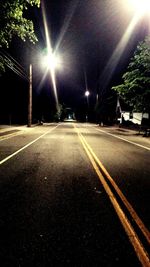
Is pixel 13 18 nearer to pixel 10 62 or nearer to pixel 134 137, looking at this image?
pixel 10 62

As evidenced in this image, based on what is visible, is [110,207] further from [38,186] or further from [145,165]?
[145,165]

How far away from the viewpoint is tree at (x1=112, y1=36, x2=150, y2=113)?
79.5ft

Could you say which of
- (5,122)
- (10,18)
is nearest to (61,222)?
(10,18)

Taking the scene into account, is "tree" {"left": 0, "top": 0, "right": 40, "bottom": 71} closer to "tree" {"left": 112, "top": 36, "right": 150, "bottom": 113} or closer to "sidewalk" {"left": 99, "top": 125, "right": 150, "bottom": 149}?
"sidewalk" {"left": 99, "top": 125, "right": 150, "bottom": 149}

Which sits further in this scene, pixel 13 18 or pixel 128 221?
pixel 13 18

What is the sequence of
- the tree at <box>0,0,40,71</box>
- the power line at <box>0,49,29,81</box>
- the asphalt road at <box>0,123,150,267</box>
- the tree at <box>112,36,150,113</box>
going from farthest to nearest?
the tree at <box>112,36,150,113</box>
the power line at <box>0,49,29,81</box>
the tree at <box>0,0,40,71</box>
the asphalt road at <box>0,123,150,267</box>

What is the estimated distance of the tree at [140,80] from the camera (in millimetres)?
24234

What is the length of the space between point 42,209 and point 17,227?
2.71 feet

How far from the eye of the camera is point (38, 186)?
6145mm

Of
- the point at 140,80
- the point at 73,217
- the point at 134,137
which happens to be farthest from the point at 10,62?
the point at 73,217

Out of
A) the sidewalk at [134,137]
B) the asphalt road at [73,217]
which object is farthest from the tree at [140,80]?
the asphalt road at [73,217]

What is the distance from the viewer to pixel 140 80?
24781mm

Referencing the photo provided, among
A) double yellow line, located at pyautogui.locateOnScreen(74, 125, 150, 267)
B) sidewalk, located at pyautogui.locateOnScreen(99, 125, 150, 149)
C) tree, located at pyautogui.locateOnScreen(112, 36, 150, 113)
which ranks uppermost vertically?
tree, located at pyautogui.locateOnScreen(112, 36, 150, 113)

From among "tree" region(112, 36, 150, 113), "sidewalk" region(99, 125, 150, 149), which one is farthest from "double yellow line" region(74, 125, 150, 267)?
"tree" region(112, 36, 150, 113)
